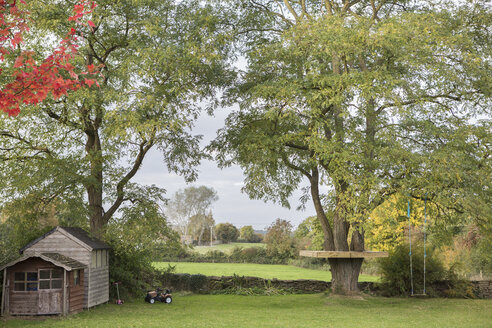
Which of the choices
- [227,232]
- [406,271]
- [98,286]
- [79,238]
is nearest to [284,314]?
[98,286]

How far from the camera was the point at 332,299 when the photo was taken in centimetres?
1845

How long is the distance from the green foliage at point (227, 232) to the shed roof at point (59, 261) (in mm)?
39507

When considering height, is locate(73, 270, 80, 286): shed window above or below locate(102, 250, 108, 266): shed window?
below

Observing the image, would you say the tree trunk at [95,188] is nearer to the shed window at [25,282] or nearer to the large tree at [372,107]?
the shed window at [25,282]

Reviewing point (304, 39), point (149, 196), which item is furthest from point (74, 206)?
point (304, 39)

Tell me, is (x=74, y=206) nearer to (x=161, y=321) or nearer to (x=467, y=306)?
(x=161, y=321)

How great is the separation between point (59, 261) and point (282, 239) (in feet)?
80.7

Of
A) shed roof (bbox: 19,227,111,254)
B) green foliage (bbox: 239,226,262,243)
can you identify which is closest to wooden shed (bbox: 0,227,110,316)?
shed roof (bbox: 19,227,111,254)

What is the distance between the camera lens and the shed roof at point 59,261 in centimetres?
1428

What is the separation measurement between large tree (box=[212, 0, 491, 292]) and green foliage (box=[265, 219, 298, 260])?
17.5 m

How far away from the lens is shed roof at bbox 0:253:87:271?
562 inches

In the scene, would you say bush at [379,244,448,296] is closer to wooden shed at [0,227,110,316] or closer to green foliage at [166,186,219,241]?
wooden shed at [0,227,110,316]

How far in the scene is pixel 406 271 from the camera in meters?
20.7

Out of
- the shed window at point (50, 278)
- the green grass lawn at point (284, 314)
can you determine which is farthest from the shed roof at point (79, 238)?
the green grass lawn at point (284, 314)
